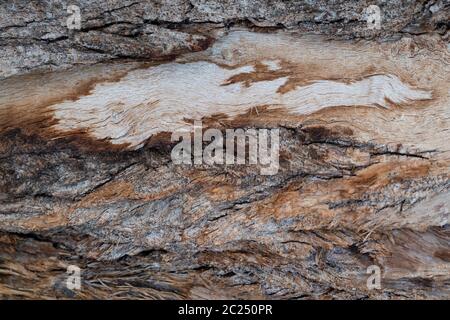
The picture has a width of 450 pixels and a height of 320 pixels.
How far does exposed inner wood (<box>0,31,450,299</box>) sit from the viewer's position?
8.20 feet

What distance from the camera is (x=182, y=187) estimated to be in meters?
2.63

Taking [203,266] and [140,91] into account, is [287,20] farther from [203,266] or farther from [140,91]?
[203,266]

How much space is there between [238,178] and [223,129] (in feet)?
0.90

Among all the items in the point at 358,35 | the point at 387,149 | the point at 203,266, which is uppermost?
the point at 358,35

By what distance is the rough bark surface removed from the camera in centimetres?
247

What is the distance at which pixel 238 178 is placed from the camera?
262 cm

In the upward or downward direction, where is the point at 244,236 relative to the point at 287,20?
downward

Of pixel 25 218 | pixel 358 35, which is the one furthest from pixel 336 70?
pixel 25 218

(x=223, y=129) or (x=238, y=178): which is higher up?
(x=223, y=129)

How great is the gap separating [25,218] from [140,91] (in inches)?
36.1

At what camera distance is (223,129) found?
2.54 metres

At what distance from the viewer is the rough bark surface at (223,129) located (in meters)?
2.47
